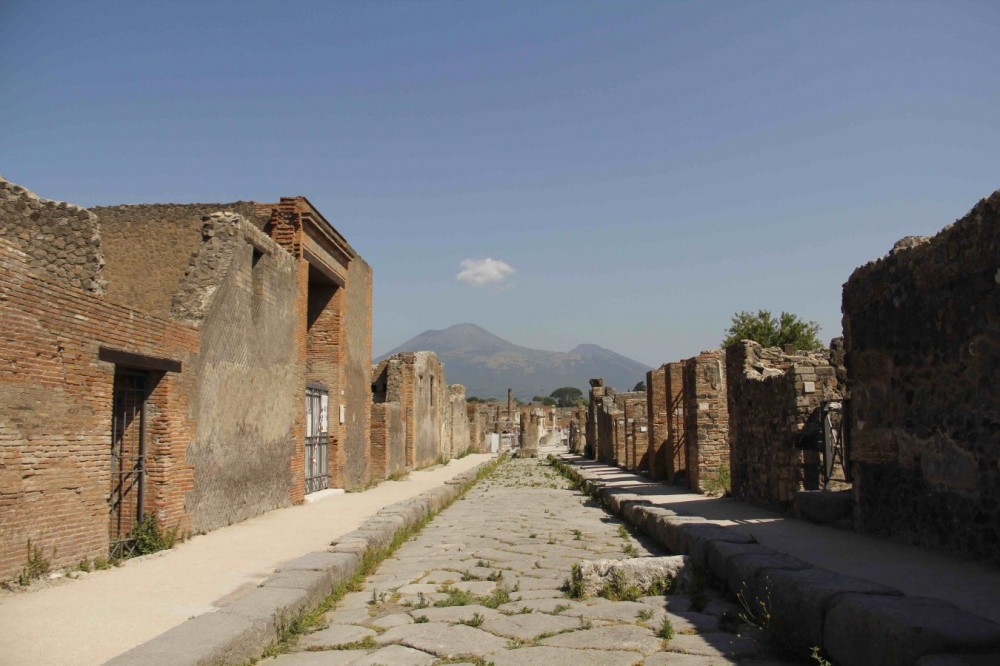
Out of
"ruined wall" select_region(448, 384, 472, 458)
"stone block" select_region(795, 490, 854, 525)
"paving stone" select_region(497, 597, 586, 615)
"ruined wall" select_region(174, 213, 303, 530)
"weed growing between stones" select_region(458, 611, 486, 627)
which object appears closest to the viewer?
"weed growing between stones" select_region(458, 611, 486, 627)

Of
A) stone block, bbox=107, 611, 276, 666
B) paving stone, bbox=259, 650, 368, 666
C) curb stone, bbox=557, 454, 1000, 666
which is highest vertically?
curb stone, bbox=557, 454, 1000, 666

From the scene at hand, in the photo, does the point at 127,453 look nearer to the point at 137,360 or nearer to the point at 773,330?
the point at 137,360

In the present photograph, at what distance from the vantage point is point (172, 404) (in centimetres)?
844

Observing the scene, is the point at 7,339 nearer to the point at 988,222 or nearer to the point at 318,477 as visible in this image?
the point at 988,222

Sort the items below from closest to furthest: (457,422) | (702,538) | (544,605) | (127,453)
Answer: (544,605) < (702,538) < (127,453) < (457,422)

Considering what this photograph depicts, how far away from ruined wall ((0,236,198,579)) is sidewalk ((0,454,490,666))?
1.50 ft

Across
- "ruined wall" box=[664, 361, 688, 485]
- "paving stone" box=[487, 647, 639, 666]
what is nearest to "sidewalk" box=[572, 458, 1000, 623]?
"paving stone" box=[487, 647, 639, 666]

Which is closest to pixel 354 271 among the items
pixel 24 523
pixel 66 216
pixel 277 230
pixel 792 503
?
pixel 277 230

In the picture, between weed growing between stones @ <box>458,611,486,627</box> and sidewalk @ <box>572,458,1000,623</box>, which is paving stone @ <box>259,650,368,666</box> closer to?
weed growing between stones @ <box>458,611,486,627</box>

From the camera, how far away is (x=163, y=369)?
8.31 meters

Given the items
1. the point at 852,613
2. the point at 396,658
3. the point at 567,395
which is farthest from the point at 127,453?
the point at 567,395

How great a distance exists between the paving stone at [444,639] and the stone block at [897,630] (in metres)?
1.79

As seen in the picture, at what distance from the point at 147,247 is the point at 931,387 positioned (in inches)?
410

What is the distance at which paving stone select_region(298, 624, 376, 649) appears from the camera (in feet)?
15.5
